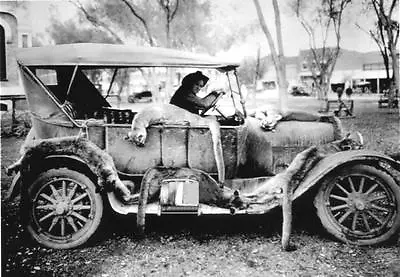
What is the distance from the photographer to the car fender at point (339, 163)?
243 centimetres

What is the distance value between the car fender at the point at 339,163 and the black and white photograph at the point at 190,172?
0.4 inches

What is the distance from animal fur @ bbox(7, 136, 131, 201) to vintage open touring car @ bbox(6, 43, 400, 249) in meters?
0.03

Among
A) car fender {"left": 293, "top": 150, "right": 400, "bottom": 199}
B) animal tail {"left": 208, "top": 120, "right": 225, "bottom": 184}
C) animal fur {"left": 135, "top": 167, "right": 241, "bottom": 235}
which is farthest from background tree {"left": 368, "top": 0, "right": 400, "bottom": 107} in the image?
animal fur {"left": 135, "top": 167, "right": 241, "bottom": 235}

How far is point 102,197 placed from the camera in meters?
2.64

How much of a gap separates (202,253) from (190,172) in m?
0.63

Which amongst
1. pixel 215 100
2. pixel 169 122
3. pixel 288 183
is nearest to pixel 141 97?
pixel 215 100

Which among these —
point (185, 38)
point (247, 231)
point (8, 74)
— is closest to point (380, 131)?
point (247, 231)

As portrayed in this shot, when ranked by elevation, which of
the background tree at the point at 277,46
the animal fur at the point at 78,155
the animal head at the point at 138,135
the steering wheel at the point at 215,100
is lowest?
the animal fur at the point at 78,155

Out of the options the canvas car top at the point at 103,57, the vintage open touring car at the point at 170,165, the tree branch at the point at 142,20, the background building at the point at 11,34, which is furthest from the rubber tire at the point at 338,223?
the tree branch at the point at 142,20

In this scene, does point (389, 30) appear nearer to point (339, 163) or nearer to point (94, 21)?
point (339, 163)

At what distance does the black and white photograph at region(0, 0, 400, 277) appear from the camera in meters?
2.41

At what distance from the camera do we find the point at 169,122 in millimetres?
2688

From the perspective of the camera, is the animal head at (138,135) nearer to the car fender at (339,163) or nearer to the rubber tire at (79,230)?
the rubber tire at (79,230)

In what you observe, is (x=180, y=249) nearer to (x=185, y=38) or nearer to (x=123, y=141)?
(x=123, y=141)
